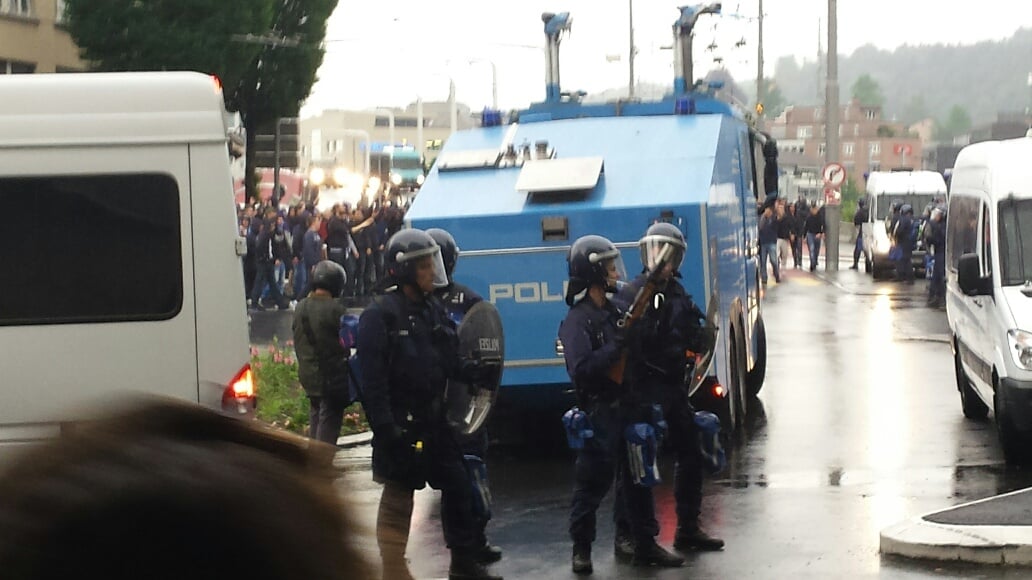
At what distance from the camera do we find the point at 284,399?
1459 centimetres

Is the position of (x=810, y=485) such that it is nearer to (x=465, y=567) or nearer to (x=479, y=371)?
(x=465, y=567)

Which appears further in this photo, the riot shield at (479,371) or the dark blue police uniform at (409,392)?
the riot shield at (479,371)

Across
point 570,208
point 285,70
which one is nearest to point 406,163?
point 285,70

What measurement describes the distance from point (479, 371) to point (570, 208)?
363 cm

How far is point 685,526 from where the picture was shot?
8.84m

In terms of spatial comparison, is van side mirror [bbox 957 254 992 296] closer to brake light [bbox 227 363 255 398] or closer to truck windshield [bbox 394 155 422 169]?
brake light [bbox 227 363 255 398]

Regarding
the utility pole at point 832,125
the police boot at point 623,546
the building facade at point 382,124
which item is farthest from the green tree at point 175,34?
the building facade at point 382,124

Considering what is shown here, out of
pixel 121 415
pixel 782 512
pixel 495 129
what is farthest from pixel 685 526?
pixel 121 415

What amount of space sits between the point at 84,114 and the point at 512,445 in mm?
5950

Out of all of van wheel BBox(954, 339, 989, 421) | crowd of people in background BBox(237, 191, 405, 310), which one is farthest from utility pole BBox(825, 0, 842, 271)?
van wheel BBox(954, 339, 989, 421)

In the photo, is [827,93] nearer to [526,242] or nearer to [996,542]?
[526,242]

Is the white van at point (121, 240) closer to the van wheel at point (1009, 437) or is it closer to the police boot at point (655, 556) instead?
the police boot at point (655, 556)

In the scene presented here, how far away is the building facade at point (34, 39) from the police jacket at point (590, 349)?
3287 cm

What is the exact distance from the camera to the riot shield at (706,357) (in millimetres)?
9086
